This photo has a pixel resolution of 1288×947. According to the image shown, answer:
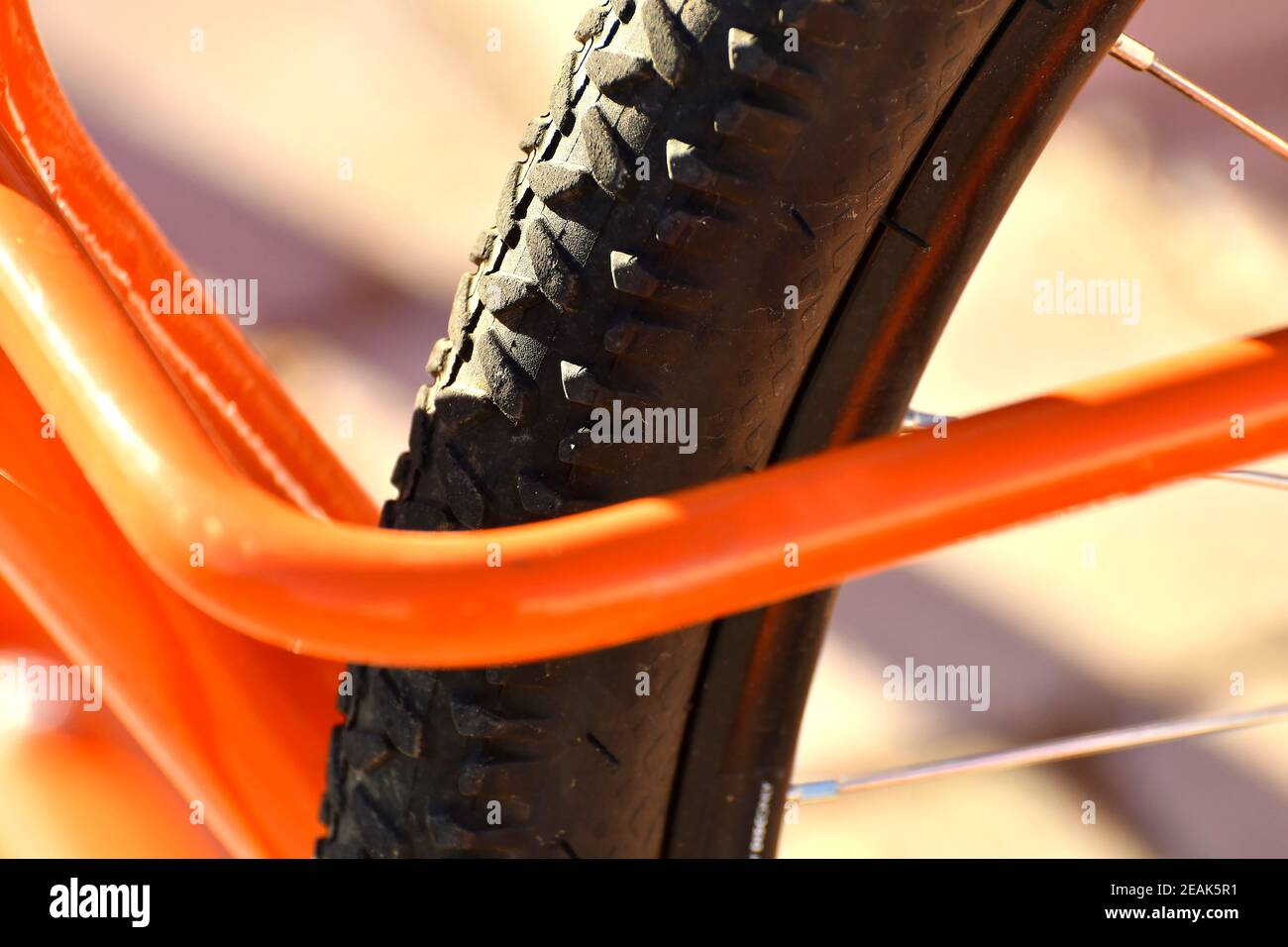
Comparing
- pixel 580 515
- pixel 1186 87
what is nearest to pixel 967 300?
pixel 1186 87

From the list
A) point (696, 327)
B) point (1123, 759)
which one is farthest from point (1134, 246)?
point (696, 327)

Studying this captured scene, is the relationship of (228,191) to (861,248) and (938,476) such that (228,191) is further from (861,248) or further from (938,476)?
(938,476)

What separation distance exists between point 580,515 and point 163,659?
1.05 ft

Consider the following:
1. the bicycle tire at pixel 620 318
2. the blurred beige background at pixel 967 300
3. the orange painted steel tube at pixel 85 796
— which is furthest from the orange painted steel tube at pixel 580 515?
the blurred beige background at pixel 967 300

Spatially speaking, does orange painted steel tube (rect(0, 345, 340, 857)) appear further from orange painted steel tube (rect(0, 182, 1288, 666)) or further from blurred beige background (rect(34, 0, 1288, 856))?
blurred beige background (rect(34, 0, 1288, 856))

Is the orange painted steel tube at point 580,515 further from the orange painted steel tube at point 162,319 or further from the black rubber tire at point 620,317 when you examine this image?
the orange painted steel tube at point 162,319

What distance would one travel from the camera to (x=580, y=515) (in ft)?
1.30

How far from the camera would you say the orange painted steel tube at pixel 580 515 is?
0.36m

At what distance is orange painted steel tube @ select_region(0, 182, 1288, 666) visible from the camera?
1.20 feet

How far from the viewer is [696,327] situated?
21.0 inches

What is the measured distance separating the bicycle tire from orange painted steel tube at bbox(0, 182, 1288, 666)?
0.46ft

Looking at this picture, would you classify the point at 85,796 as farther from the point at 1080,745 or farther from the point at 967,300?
the point at 967,300

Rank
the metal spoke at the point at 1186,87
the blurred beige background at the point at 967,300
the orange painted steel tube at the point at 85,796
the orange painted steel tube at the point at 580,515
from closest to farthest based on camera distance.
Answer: the orange painted steel tube at the point at 580,515
the metal spoke at the point at 1186,87
the orange painted steel tube at the point at 85,796
the blurred beige background at the point at 967,300

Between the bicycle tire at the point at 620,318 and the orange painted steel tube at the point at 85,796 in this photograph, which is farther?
the orange painted steel tube at the point at 85,796
